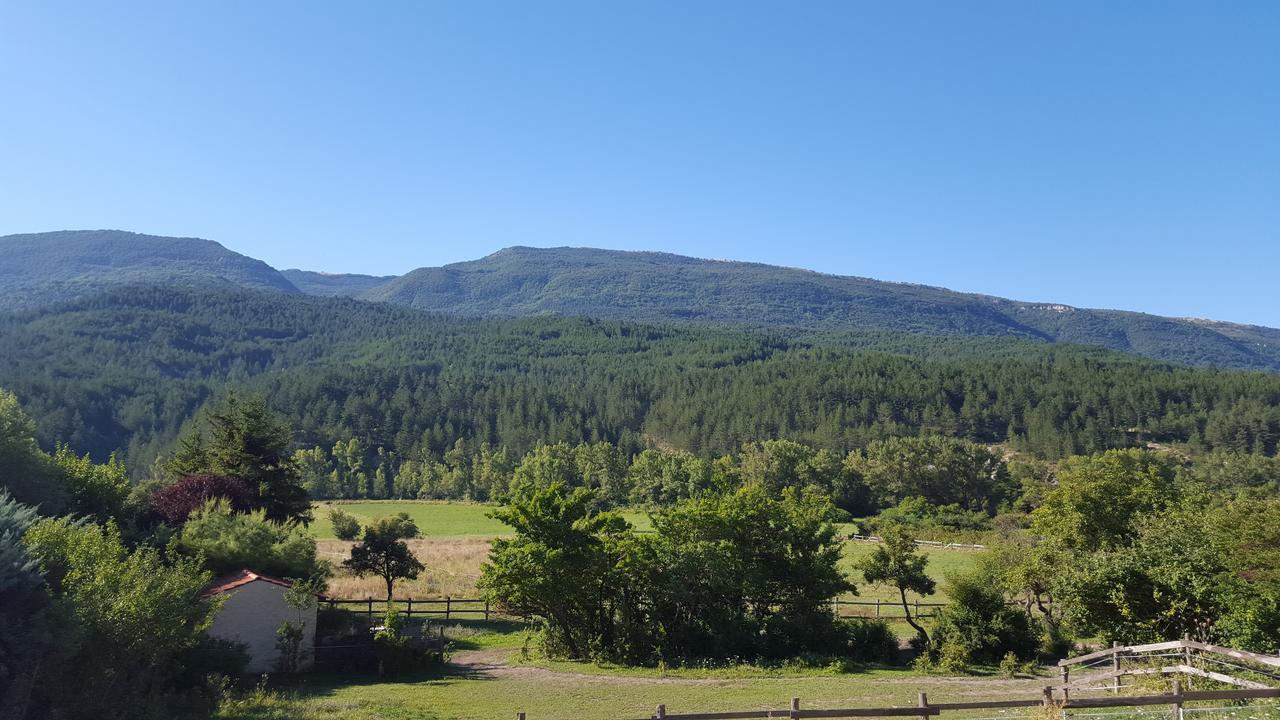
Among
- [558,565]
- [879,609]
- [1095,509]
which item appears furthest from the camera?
[879,609]

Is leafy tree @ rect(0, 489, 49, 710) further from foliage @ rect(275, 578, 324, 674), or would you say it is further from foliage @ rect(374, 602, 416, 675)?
foliage @ rect(374, 602, 416, 675)

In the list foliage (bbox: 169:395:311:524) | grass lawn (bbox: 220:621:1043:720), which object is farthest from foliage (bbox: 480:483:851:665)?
foliage (bbox: 169:395:311:524)

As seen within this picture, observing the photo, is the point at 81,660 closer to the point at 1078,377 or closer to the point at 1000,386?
the point at 1000,386

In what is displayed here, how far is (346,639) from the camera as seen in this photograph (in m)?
26.2

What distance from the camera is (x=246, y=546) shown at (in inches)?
1085

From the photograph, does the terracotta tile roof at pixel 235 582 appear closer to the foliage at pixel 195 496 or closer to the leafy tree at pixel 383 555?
the foliage at pixel 195 496

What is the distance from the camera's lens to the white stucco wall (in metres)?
23.7

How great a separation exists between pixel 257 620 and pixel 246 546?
422 cm

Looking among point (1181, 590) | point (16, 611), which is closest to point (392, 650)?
point (16, 611)

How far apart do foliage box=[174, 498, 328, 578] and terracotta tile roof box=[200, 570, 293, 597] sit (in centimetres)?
126

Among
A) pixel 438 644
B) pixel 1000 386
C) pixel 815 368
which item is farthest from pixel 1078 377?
pixel 438 644

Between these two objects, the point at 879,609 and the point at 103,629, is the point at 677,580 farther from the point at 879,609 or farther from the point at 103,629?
the point at 103,629

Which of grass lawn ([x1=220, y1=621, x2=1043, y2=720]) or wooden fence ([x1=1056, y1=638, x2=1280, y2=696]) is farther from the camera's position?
grass lawn ([x1=220, y1=621, x2=1043, y2=720])

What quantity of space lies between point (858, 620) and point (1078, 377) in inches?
5590
